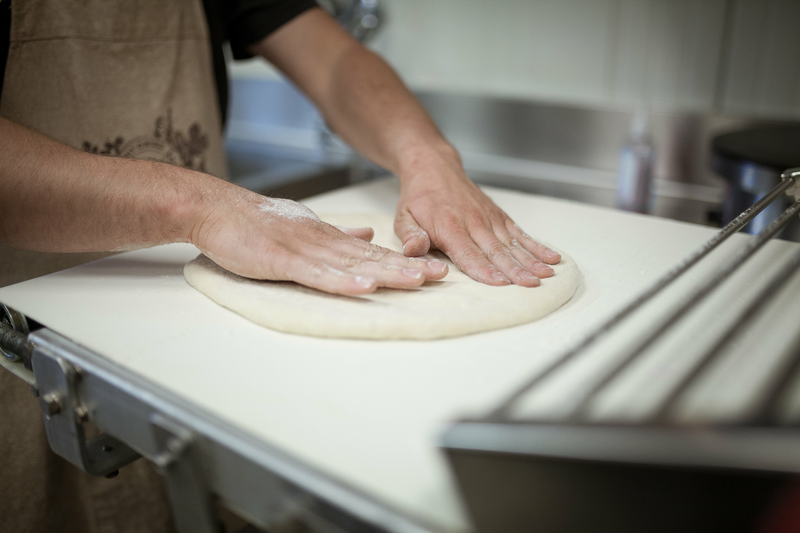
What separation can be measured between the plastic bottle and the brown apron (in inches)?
38.0

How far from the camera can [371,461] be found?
42cm

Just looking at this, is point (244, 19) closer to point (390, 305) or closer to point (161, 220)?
point (161, 220)

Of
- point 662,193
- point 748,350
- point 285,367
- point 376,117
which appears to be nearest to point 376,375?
point 285,367

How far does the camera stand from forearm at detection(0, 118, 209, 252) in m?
0.67

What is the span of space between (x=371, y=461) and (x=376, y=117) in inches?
30.9

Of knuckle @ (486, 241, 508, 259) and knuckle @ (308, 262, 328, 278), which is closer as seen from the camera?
knuckle @ (308, 262, 328, 278)

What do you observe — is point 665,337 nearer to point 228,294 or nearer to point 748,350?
point 748,350

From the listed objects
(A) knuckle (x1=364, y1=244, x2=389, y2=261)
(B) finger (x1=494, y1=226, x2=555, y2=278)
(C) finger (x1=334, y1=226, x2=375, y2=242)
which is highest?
(A) knuckle (x1=364, y1=244, x2=389, y2=261)

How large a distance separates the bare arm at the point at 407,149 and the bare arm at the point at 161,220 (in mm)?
102

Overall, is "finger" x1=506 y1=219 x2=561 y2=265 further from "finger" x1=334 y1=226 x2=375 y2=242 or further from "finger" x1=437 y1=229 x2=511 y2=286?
"finger" x1=334 y1=226 x2=375 y2=242

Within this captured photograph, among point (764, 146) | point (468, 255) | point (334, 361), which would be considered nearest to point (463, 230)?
point (468, 255)

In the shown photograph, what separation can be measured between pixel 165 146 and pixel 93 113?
5.1 inches

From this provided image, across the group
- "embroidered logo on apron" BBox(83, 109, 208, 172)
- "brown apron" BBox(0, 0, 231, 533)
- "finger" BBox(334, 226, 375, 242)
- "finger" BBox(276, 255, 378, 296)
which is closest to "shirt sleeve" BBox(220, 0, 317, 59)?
"brown apron" BBox(0, 0, 231, 533)

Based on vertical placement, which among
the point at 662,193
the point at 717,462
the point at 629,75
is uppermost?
the point at 629,75
